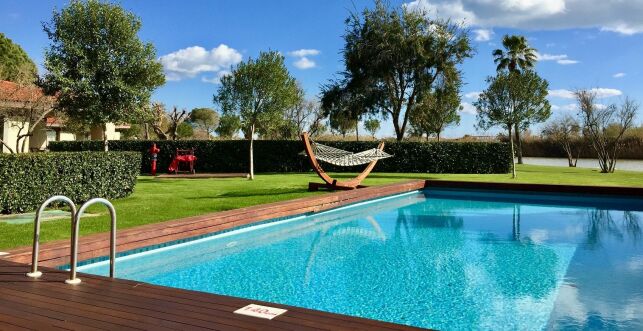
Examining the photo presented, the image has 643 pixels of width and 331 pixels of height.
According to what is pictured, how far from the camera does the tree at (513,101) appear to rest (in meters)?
25.3

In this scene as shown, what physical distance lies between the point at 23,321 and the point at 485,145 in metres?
20.8

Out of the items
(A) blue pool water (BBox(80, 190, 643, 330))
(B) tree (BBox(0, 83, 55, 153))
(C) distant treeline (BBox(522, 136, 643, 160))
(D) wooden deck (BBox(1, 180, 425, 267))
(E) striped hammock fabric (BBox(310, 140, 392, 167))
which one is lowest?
(A) blue pool water (BBox(80, 190, 643, 330))

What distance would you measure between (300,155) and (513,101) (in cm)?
1180

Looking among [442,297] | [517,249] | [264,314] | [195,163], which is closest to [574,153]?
[195,163]

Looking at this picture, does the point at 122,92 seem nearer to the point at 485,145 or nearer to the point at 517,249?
the point at 517,249

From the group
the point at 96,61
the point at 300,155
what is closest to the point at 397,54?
the point at 300,155

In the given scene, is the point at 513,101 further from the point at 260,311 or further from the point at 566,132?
the point at 260,311

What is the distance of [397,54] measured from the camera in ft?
80.3

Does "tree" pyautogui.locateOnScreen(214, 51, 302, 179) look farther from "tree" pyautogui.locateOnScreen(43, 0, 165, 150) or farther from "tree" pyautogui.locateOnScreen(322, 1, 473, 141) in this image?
"tree" pyautogui.locateOnScreen(322, 1, 473, 141)

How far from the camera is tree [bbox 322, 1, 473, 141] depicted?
24484 millimetres

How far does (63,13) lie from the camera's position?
1434 cm

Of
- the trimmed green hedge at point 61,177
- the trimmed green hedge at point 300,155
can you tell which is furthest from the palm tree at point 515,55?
the trimmed green hedge at point 61,177

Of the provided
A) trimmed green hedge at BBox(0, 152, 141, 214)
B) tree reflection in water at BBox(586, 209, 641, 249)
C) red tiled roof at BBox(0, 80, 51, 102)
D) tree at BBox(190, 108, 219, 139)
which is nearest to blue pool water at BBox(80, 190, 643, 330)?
tree reflection in water at BBox(586, 209, 641, 249)

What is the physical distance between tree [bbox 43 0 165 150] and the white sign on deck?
42.3ft
